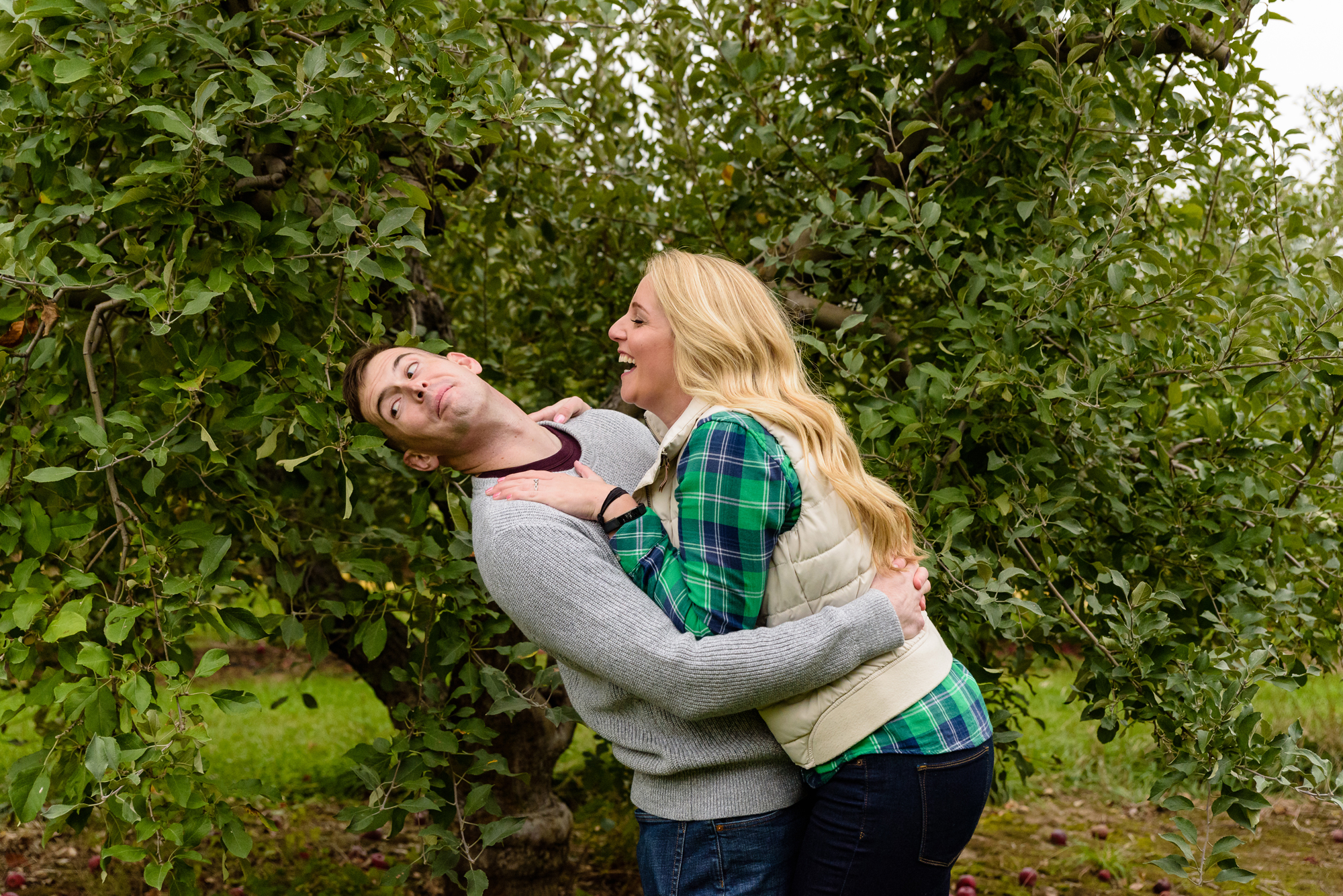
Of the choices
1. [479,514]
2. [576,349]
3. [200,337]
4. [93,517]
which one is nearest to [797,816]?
[479,514]

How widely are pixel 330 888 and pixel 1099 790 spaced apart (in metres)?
3.55

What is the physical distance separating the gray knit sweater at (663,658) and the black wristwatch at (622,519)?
22 millimetres

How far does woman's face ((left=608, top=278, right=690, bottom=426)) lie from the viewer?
5.39ft

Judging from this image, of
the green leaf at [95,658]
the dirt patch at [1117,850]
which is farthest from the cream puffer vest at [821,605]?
the dirt patch at [1117,850]

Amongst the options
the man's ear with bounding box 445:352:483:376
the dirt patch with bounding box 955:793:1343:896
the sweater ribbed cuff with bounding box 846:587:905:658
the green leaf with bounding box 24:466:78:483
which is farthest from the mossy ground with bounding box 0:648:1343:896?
the man's ear with bounding box 445:352:483:376

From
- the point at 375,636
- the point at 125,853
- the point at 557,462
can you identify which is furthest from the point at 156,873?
the point at 557,462

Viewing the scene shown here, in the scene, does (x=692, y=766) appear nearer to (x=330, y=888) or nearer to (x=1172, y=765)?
(x=1172, y=765)

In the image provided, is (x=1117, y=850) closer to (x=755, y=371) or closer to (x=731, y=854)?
(x=731, y=854)

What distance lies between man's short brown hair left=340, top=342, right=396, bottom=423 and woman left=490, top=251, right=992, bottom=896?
443 mm

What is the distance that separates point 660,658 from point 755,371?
1.56ft

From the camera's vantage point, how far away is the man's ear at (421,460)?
1832 millimetres

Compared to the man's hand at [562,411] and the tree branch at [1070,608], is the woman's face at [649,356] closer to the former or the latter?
the man's hand at [562,411]

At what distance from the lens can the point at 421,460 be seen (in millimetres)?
1841

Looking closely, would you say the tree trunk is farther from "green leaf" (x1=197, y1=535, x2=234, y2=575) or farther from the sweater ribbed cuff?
the sweater ribbed cuff
